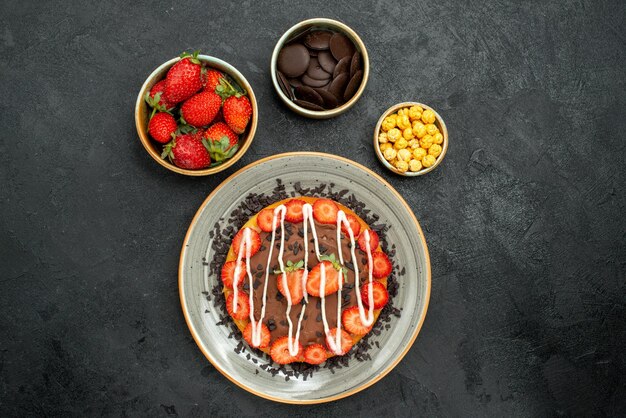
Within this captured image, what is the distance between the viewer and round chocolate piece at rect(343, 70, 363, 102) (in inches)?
87.0

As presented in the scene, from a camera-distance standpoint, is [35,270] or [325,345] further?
[35,270]

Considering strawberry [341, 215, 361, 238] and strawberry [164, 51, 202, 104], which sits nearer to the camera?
strawberry [164, 51, 202, 104]

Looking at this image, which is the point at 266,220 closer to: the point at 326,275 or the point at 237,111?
the point at 326,275

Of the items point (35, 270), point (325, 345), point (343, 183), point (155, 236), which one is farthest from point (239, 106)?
point (35, 270)

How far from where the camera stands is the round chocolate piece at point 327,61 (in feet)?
7.43

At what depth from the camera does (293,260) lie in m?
2.18

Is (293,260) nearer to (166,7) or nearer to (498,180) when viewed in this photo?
(498,180)

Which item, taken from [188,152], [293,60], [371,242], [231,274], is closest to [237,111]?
[188,152]

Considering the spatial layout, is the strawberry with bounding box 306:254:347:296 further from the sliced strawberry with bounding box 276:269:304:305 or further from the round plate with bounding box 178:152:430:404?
the round plate with bounding box 178:152:430:404

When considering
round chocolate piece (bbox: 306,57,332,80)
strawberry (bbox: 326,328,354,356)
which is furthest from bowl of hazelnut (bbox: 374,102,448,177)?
strawberry (bbox: 326,328,354,356)

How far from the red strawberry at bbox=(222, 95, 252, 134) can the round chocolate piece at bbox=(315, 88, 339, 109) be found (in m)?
0.32

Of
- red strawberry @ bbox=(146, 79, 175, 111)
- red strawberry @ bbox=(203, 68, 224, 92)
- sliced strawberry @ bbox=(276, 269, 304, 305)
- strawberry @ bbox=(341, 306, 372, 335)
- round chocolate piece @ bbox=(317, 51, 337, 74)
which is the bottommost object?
strawberry @ bbox=(341, 306, 372, 335)

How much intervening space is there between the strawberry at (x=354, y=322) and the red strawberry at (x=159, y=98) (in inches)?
44.7

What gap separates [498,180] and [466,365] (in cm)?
89
